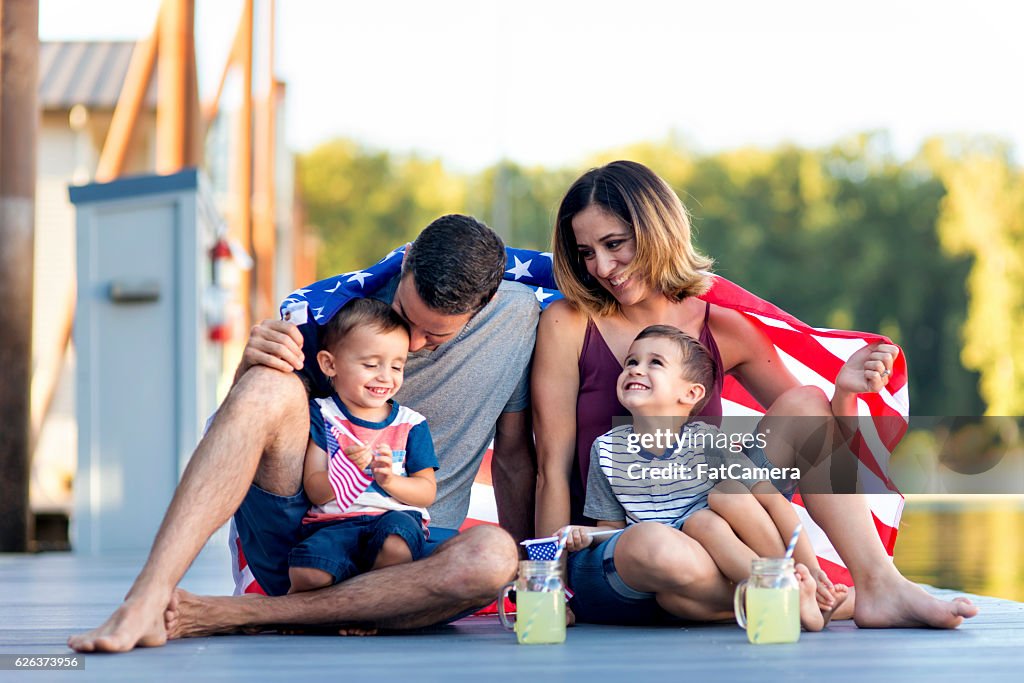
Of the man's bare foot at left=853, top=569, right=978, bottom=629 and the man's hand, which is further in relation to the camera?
the man's bare foot at left=853, top=569, right=978, bottom=629

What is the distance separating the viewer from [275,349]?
3438 millimetres

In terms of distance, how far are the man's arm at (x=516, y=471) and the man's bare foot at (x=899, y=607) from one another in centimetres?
99

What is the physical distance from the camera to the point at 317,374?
3.71 metres

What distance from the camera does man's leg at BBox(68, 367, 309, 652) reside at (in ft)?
10.2

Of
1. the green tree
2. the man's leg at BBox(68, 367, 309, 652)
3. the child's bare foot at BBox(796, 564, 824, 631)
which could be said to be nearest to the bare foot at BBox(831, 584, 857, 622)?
the child's bare foot at BBox(796, 564, 824, 631)

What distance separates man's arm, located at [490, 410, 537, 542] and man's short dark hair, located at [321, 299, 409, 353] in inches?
24.4

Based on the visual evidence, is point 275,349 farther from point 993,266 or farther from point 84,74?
point 993,266

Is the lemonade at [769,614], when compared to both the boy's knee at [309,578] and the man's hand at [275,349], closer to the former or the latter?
the boy's knee at [309,578]

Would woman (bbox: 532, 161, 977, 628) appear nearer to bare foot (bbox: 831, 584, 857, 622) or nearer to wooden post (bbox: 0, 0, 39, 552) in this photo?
bare foot (bbox: 831, 584, 857, 622)

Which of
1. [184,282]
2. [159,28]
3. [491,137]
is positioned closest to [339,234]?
[491,137]

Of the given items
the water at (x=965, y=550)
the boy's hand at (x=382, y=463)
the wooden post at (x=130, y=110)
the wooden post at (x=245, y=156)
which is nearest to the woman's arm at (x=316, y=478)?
the boy's hand at (x=382, y=463)

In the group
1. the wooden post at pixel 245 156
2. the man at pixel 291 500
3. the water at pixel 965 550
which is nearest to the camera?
the man at pixel 291 500

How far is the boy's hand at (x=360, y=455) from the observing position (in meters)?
3.43

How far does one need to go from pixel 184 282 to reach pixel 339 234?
4735cm
